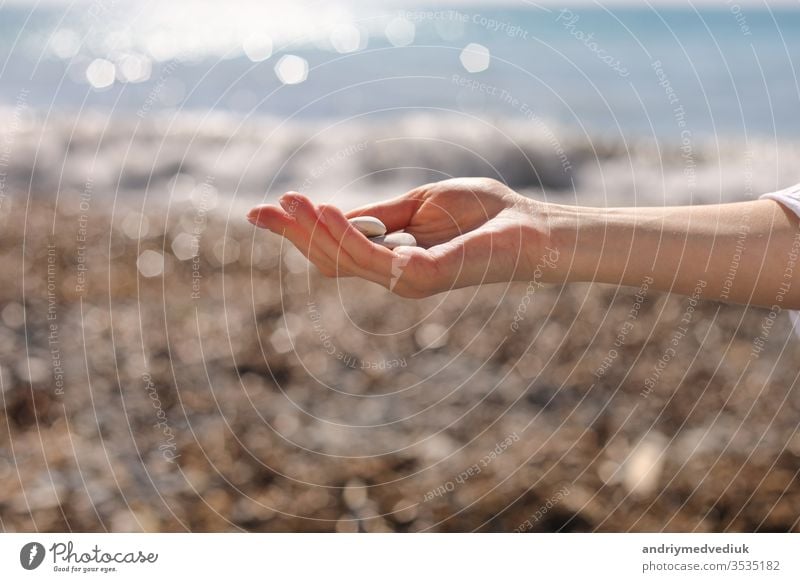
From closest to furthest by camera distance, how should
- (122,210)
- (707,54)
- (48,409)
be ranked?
(48,409) < (122,210) < (707,54)

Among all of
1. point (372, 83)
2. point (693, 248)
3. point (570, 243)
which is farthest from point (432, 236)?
point (372, 83)

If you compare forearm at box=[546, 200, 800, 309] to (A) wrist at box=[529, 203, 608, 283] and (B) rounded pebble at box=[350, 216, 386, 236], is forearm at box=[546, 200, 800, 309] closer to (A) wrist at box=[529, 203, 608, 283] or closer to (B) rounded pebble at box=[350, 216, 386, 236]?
(A) wrist at box=[529, 203, 608, 283]

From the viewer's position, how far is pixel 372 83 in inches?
217

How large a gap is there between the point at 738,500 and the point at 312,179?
106 inches

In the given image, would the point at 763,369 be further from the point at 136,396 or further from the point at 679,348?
the point at 136,396

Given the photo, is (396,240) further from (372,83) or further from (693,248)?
(372,83)

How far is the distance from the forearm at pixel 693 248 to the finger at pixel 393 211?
0.30 meters

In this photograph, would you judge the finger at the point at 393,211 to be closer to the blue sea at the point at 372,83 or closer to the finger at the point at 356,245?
the finger at the point at 356,245

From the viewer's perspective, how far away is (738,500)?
1733 millimetres

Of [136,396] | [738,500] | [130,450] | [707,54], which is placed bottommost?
[738,500]

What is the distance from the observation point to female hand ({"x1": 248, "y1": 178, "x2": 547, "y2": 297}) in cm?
126

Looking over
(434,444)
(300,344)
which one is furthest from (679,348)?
A: (300,344)

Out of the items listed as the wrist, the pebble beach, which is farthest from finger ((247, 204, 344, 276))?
the pebble beach

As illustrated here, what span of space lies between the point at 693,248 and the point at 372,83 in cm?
447
